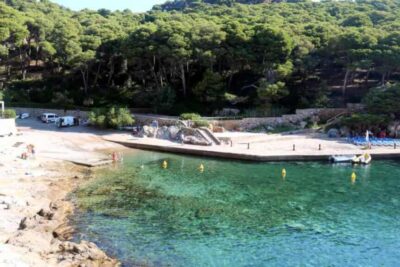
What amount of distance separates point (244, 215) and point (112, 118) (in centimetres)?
2995

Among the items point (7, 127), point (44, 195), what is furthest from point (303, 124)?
point (44, 195)

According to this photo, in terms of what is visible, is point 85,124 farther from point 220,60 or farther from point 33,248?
point 33,248

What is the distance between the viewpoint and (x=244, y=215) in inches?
1135

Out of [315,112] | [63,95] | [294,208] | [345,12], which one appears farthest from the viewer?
[345,12]

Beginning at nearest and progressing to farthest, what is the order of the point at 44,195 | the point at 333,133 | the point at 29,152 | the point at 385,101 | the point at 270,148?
the point at 44,195, the point at 29,152, the point at 270,148, the point at 333,133, the point at 385,101

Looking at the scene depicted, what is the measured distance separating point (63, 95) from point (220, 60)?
21.7m

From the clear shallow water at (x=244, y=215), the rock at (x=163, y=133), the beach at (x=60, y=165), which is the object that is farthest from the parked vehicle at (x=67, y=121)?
the clear shallow water at (x=244, y=215)

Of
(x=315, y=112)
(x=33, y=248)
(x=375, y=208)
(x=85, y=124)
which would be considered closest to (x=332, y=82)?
(x=315, y=112)

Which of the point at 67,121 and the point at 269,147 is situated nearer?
the point at 269,147

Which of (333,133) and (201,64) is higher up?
(201,64)

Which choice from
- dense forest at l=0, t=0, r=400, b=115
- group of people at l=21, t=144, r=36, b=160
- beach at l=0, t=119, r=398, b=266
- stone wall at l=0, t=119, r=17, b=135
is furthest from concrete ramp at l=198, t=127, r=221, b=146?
stone wall at l=0, t=119, r=17, b=135

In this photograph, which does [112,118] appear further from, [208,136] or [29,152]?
[29,152]

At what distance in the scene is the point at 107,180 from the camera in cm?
3609

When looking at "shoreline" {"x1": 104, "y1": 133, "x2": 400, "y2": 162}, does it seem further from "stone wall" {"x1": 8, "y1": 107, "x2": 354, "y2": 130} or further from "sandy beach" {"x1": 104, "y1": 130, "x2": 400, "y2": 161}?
"stone wall" {"x1": 8, "y1": 107, "x2": 354, "y2": 130}
